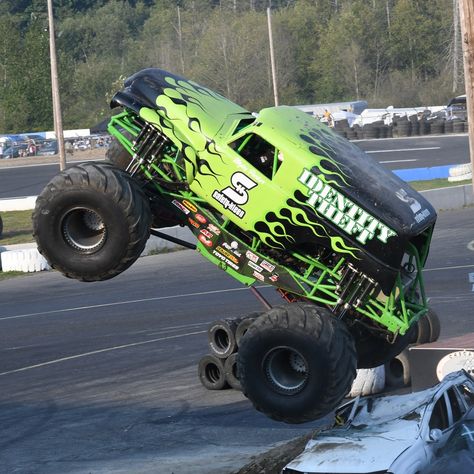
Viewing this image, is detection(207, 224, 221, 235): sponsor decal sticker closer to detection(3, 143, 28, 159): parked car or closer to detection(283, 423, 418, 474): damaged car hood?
detection(283, 423, 418, 474): damaged car hood

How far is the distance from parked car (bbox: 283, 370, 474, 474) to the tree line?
59120mm

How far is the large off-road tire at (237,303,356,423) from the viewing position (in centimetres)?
836

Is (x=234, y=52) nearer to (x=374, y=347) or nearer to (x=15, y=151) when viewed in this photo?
(x=15, y=151)

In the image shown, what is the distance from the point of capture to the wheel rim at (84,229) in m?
8.89

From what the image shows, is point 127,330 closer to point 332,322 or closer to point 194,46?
point 332,322

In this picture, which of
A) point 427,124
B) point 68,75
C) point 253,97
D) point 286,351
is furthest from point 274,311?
point 253,97

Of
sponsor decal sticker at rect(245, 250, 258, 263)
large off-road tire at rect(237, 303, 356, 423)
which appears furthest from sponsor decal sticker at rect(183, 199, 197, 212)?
large off-road tire at rect(237, 303, 356, 423)

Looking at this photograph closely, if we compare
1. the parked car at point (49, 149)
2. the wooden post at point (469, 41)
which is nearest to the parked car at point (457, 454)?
the wooden post at point (469, 41)

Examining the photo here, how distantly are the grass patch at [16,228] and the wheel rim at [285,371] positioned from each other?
Result: 17.7 metres

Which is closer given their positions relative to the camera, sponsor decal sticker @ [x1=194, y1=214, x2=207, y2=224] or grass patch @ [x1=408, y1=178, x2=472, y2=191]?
sponsor decal sticker @ [x1=194, y1=214, x2=207, y2=224]

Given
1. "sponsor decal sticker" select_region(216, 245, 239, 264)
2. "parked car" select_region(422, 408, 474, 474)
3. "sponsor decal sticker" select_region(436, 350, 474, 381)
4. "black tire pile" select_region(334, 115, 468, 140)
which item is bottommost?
"black tire pile" select_region(334, 115, 468, 140)

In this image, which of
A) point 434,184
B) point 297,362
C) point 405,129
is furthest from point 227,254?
point 405,129

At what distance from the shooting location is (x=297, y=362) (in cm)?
870

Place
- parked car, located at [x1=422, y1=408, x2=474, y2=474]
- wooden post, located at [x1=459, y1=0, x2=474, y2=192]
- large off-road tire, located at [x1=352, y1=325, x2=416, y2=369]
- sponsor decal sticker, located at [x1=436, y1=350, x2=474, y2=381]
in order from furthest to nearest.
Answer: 1. wooden post, located at [x1=459, y1=0, x2=474, y2=192]
2. sponsor decal sticker, located at [x1=436, y1=350, x2=474, y2=381]
3. large off-road tire, located at [x1=352, y1=325, x2=416, y2=369]
4. parked car, located at [x1=422, y1=408, x2=474, y2=474]
